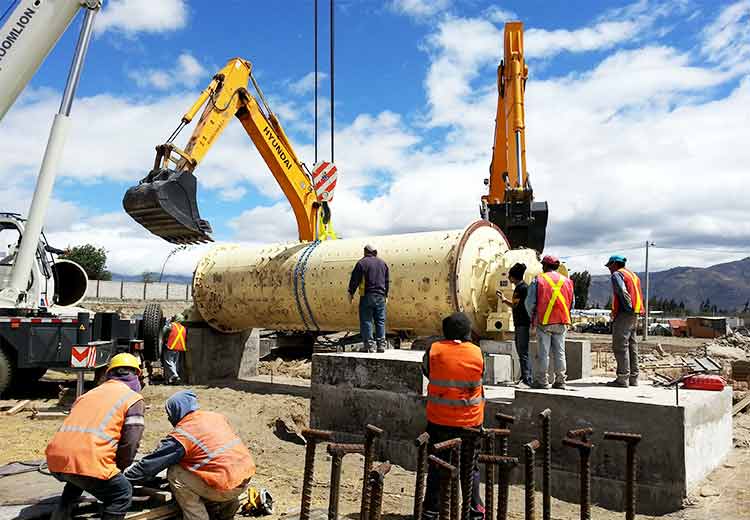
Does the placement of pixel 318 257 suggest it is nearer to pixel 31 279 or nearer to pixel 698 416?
pixel 31 279

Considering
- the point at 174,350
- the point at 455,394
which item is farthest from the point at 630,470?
the point at 174,350

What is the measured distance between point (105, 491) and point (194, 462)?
1.90 ft

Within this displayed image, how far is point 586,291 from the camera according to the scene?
63125 mm

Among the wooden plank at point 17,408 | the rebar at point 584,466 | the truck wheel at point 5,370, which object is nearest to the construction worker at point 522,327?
the rebar at point 584,466

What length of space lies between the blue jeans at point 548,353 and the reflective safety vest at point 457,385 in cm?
185

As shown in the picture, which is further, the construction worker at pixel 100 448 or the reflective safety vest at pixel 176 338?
the reflective safety vest at pixel 176 338

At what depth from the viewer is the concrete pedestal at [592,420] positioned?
18.4 feet

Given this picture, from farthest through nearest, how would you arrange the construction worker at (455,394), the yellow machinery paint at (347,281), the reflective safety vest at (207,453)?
1. the yellow machinery paint at (347,281)
2. the construction worker at (455,394)
3. the reflective safety vest at (207,453)

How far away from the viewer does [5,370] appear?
10.2 m

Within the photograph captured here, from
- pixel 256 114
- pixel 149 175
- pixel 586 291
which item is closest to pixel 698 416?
pixel 149 175

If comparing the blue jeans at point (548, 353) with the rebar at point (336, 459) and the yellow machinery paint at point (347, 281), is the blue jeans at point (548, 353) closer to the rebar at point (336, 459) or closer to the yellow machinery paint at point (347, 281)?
the yellow machinery paint at point (347, 281)

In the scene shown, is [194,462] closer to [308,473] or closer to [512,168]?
[308,473]

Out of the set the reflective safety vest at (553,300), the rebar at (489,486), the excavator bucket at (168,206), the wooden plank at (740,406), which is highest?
the excavator bucket at (168,206)

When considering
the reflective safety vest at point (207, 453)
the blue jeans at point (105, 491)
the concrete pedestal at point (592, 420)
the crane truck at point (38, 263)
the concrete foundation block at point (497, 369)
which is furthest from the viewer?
the crane truck at point (38, 263)
